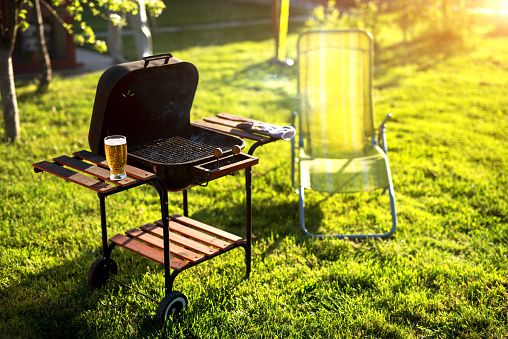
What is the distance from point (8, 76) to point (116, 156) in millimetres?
3767

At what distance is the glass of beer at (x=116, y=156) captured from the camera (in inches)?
107

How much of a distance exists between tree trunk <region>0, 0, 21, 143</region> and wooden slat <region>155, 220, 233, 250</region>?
302 cm

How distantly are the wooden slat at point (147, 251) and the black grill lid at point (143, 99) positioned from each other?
2.27 feet

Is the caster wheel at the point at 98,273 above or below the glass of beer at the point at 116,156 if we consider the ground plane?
below

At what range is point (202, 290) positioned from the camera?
3514 mm

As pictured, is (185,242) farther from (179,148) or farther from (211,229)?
(179,148)

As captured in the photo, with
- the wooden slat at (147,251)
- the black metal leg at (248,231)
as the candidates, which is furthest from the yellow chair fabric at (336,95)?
the wooden slat at (147,251)

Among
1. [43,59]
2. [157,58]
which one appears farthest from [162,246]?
[43,59]

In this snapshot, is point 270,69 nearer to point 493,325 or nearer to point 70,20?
point 70,20

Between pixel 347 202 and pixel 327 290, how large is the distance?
59.4 inches

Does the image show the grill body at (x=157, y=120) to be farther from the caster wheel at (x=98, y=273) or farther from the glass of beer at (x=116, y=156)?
the caster wheel at (x=98, y=273)

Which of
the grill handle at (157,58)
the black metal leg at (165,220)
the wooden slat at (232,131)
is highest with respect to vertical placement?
the grill handle at (157,58)

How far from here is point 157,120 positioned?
353cm

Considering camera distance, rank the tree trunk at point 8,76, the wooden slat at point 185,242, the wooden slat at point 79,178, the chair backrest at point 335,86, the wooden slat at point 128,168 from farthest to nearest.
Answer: the tree trunk at point 8,76 < the chair backrest at point 335,86 < the wooden slat at point 185,242 < the wooden slat at point 128,168 < the wooden slat at point 79,178
